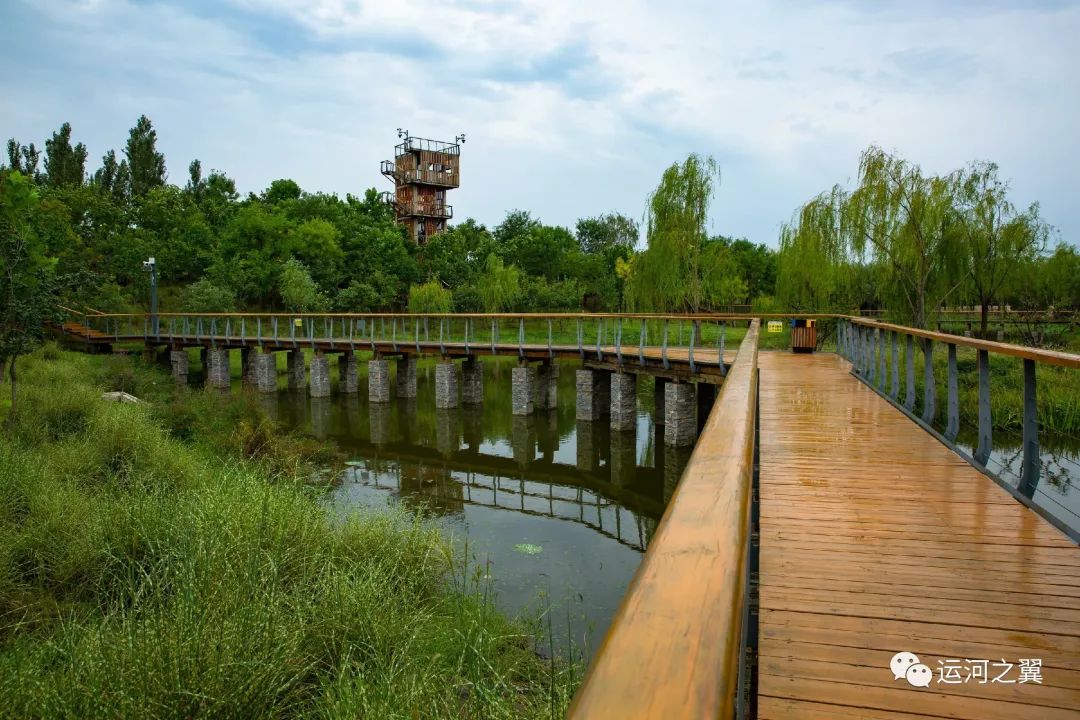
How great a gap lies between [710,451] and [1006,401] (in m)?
17.8

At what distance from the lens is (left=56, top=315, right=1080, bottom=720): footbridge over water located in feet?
2.65

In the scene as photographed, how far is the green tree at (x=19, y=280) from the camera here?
40.0 ft

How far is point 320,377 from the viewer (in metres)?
26.2

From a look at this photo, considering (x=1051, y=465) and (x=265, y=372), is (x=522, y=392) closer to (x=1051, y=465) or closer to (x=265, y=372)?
(x=265, y=372)

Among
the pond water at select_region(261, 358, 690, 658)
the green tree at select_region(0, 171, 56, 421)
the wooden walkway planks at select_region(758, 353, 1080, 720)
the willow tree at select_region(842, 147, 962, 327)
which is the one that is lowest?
the pond water at select_region(261, 358, 690, 658)

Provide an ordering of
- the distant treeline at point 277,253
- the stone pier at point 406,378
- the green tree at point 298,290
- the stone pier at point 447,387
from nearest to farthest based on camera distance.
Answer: the stone pier at point 447,387, the stone pier at point 406,378, the green tree at point 298,290, the distant treeline at point 277,253

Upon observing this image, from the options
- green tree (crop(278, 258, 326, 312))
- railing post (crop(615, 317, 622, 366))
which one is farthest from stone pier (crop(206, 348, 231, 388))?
railing post (crop(615, 317, 622, 366))

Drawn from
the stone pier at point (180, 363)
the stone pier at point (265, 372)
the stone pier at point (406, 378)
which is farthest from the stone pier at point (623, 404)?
the stone pier at point (180, 363)

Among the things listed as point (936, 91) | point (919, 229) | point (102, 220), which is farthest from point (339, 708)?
point (102, 220)

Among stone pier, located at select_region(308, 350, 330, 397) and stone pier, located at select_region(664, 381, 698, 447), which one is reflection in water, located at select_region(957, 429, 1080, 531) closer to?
stone pier, located at select_region(664, 381, 698, 447)

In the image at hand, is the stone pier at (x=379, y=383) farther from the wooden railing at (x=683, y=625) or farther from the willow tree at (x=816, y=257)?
the wooden railing at (x=683, y=625)

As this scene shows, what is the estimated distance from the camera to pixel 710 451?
1.82 m

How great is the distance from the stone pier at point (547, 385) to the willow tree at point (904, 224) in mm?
9899

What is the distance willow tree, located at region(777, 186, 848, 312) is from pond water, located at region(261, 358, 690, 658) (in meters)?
6.16
